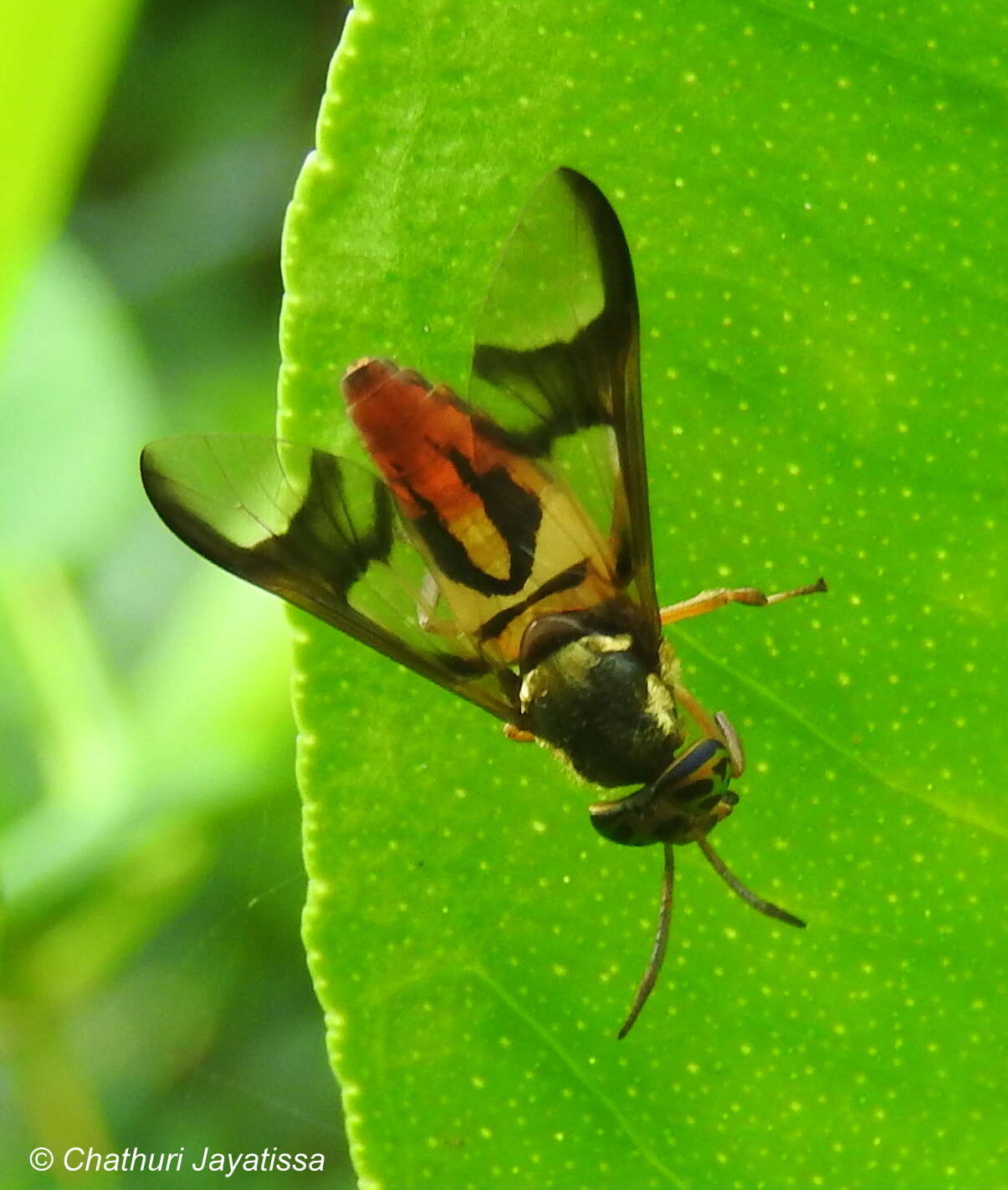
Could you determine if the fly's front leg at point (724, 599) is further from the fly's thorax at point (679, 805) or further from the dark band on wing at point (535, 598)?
the dark band on wing at point (535, 598)

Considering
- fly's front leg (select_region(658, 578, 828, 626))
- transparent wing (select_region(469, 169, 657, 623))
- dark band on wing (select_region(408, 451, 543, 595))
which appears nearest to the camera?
transparent wing (select_region(469, 169, 657, 623))

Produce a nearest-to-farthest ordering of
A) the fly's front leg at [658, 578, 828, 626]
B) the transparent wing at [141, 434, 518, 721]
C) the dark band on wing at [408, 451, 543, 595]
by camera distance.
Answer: the fly's front leg at [658, 578, 828, 626]
the transparent wing at [141, 434, 518, 721]
the dark band on wing at [408, 451, 543, 595]

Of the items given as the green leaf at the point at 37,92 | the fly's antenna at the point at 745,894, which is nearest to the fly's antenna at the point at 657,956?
the fly's antenna at the point at 745,894

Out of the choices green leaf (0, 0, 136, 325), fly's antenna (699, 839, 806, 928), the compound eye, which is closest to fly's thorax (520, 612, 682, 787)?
the compound eye

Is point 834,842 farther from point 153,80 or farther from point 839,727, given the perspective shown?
point 153,80

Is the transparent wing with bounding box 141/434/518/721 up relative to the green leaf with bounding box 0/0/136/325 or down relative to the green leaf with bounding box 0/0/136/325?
down

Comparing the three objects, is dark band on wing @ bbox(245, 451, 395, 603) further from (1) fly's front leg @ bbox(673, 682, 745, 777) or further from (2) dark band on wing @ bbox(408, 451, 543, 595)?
(1) fly's front leg @ bbox(673, 682, 745, 777)

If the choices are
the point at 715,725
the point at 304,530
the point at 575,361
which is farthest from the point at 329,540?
the point at 715,725
